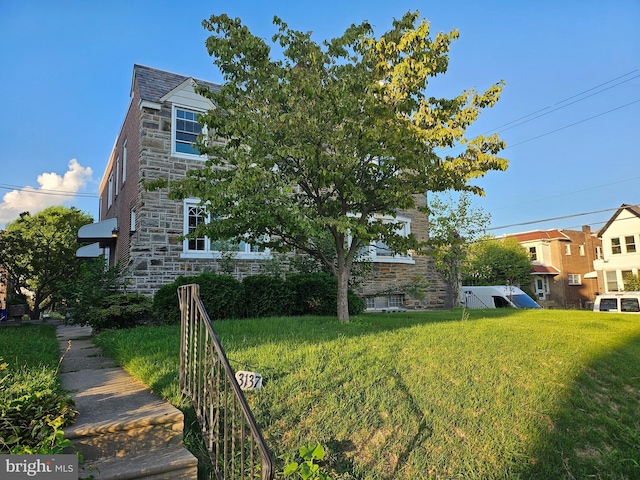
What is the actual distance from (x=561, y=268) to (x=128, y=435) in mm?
37452

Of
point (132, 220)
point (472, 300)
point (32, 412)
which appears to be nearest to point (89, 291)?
point (132, 220)

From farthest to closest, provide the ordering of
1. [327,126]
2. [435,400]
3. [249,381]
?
[327,126] → [435,400] → [249,381]

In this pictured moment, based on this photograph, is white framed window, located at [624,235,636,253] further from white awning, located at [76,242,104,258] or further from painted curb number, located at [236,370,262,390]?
white awning, located at [76,242,104,258]

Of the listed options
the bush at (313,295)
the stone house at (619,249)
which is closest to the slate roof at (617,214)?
the stone house at (619,249)

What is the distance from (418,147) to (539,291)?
3222 cm

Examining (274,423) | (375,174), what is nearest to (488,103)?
(375,174)

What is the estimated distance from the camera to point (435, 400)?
3.84m

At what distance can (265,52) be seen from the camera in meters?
6.80

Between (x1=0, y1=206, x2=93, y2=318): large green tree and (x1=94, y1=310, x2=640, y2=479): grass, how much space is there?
11.0 metres

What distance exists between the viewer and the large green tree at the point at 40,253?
13883 millimetres

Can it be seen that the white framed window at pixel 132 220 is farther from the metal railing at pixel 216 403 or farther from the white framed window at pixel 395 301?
the white framed window at pixel 395 301

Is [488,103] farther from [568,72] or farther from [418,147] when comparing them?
[568,72]

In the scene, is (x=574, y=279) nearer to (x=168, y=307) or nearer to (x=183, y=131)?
(x=183, y=131)

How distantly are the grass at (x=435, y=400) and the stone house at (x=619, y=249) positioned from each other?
27.0 m
